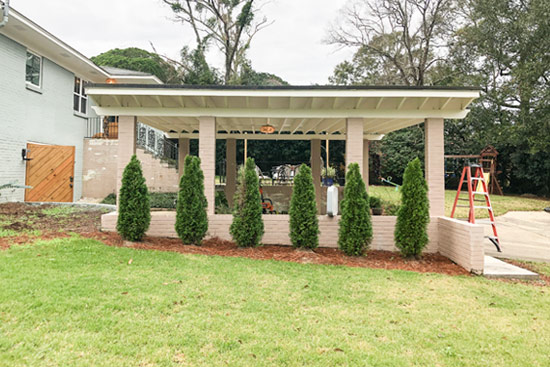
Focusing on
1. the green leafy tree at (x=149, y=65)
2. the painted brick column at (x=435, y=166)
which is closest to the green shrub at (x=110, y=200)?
the painted brick column at (x=435, y=166)

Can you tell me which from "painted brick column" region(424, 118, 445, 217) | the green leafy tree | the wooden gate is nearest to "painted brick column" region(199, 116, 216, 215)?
"painted brick column" region(424, 118, 445, 217)

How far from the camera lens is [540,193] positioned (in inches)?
697

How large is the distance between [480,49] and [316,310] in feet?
69.9

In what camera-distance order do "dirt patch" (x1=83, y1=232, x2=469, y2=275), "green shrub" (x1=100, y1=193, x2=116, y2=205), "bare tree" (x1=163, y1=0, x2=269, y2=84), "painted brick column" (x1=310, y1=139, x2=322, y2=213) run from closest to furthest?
"dirt patch" (x1=83, y1=232, x2=469, y2=275)
"painted brick column" (x1=310, y1=139, x2=322, y2=213)
"green shrub" (x1=100, y1=193, x2=116, y2=205)
"bare tree" (x1=163, y1=0, x2=269, y2=84)

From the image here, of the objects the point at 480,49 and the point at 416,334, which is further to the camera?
the point at 480,49

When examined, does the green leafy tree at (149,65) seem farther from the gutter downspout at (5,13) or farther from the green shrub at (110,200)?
the gutter downspout at (5,13)

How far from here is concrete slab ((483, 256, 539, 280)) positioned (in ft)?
16.7

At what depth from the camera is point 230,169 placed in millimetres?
10516

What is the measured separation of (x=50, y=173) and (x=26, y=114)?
196 cm

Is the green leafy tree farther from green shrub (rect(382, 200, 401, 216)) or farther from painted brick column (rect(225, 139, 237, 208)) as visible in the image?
green shrub (rect(382, 200, 401, 216))

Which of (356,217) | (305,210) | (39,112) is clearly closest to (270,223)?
(305,210)

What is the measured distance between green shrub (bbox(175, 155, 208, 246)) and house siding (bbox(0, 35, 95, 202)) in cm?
703

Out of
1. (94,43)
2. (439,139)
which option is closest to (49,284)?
(439,139)

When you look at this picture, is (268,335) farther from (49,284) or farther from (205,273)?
(49,284)
